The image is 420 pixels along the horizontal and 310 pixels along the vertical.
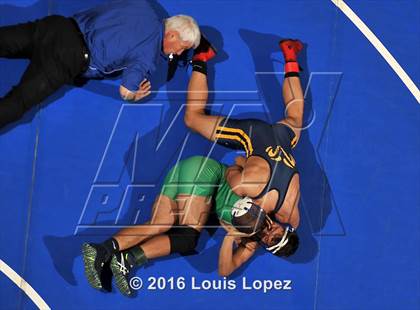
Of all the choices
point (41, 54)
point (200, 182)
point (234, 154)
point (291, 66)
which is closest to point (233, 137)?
point (234, 154)

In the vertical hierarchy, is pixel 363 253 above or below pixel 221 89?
below

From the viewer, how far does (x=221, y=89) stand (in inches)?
212

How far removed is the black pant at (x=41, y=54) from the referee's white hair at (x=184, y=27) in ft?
2.46

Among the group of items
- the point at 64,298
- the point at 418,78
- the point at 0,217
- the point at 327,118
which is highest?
the point at 418,78

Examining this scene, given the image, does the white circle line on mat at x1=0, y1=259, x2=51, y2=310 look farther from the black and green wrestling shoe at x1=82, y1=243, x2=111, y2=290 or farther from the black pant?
the black pant

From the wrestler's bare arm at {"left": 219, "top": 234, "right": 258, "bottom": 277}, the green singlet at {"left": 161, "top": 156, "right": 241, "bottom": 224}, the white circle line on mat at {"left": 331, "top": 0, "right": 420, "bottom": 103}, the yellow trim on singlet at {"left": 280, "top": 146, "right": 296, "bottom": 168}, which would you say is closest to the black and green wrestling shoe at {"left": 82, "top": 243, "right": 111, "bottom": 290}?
the green singlet at {"left": 161, "top": 156, "right": 241, "bottom": 224}

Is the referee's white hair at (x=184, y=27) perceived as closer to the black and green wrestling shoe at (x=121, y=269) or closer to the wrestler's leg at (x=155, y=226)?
the wrestler's leg at (x=155, y=226)

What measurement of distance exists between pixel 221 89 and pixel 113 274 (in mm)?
1920

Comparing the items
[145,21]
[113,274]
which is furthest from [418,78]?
[113,274]

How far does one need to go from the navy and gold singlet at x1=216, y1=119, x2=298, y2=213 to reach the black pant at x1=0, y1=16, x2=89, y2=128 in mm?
1386

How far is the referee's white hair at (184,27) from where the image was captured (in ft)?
16.1

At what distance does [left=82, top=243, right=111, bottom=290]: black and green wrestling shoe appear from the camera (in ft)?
16.2

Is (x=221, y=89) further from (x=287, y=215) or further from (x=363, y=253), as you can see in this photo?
(x=363, y=253)

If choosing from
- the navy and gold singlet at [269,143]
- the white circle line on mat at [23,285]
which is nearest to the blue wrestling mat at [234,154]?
the white circle line on mat at [23,285]
